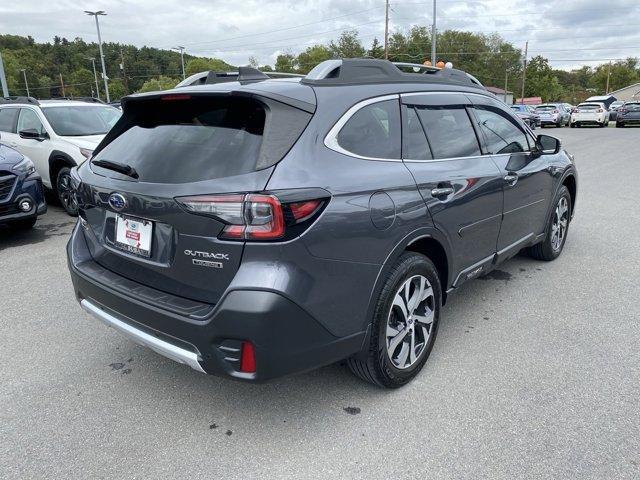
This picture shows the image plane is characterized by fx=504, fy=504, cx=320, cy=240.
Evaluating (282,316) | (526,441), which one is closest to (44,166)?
(282,316)

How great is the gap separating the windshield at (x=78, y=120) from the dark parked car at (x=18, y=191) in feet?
5.28

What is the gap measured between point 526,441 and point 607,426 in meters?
0.46

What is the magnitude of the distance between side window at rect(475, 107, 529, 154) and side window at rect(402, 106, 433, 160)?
0.88 metres

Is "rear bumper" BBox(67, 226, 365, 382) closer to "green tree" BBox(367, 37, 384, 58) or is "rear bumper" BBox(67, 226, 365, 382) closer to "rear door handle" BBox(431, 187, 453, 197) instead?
"rear door handle" BBox(431, 187, 453, 197)

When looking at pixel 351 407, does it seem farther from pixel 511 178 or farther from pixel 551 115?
pixel 551 115

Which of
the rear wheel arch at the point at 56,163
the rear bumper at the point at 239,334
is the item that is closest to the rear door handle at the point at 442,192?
the rear bumper at the point at 239,334

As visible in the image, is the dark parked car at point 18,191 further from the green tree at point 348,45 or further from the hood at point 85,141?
the green tree at point 348,45

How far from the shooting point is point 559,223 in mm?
5109

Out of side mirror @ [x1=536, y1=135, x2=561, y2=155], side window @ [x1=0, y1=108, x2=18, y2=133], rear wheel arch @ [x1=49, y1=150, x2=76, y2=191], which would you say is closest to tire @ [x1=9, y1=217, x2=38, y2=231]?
rear wheel arch @ [x1=49, y1=150, x2=76, y2=191]

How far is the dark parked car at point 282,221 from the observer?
7.20ft

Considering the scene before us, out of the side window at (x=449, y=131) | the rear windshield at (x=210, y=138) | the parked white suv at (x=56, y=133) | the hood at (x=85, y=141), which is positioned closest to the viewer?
the rear windshield at (x=210, y=138)

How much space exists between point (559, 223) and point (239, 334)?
161 inches

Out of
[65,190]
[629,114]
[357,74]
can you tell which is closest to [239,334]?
[357,74]

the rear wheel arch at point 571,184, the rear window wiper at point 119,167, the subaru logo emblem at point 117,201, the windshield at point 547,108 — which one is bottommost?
the rear wheel arch at point 571,184
